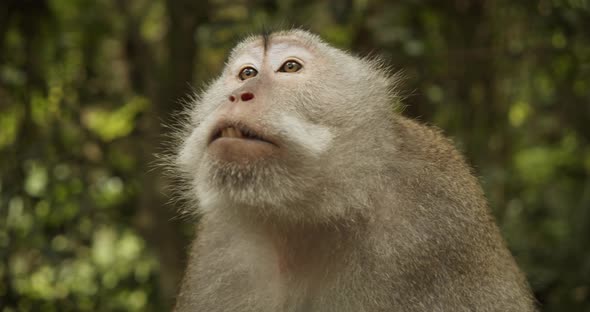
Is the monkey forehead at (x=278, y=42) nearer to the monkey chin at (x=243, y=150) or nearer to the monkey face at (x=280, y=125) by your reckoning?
the monkey face at (x=280, y=125)

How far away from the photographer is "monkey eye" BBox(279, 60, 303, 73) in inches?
136

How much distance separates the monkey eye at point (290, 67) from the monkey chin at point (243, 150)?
0.49 m

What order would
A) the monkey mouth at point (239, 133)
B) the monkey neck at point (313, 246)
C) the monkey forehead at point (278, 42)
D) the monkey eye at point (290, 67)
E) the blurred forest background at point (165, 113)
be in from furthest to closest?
1. the blurred forest background at point (165, 113)
2. the monkey forehead at point (278, 42)
3. the monkey eye at point (290, 67)
4. the monkey neck at point (313, 246)
5. the monkey mouth at point (239, 133)

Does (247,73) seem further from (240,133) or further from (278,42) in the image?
(240,133)

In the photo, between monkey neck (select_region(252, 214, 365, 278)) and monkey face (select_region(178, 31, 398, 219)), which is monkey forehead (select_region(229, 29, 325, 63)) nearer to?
monkey face (select_region(178, 31, 398, 219))

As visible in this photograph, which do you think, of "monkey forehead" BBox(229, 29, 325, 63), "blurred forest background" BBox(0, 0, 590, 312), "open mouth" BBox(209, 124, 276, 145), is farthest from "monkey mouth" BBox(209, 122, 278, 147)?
"blurred forest background" BBox(0, 0, 590, 312)

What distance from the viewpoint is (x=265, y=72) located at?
3.42 metres

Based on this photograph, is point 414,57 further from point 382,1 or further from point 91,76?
point 91,76

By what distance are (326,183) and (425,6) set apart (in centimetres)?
312

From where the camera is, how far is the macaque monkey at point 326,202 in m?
3.15

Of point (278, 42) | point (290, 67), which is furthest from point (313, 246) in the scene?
point (278, 42)

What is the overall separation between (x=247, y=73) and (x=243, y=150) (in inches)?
23.4

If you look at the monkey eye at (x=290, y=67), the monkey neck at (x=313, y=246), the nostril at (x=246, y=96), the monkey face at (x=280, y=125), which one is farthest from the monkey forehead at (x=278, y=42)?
the monkey neck at (x=313, y=246)

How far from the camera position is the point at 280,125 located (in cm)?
311
